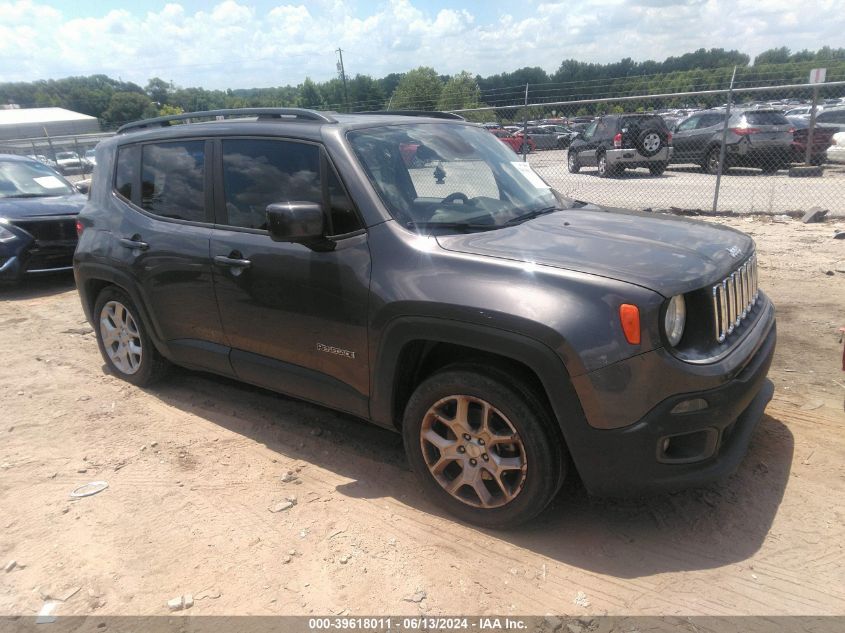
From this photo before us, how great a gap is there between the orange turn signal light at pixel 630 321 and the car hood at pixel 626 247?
128 millimetres

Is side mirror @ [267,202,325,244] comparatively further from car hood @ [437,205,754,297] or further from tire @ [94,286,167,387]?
tire @ [94,286,167,387]

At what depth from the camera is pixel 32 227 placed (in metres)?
7.73

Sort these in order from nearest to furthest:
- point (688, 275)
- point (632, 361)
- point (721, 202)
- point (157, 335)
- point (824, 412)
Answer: point (632, 361) < point (688, 275) < point (824, 412) < point (157, 335) < point (721, 202)

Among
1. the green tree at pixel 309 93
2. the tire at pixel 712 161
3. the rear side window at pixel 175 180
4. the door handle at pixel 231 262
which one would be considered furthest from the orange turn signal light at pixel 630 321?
the green tree at pixel 309 93

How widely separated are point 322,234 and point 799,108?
2322cm

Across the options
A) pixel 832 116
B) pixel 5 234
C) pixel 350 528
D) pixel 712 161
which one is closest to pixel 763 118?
pixel 712 161

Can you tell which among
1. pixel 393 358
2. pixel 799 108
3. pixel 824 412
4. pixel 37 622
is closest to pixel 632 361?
pixel 393 358

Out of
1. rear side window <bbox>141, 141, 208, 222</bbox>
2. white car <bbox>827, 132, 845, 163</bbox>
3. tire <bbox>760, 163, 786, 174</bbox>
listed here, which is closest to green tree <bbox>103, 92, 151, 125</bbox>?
tire <bbox>760, 163, 786, 174</bbox>

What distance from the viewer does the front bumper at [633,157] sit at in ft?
51.7

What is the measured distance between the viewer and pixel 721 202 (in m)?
11.4

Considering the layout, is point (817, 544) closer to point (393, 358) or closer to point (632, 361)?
point (632, 361)

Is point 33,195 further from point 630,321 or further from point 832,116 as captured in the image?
point 832,116

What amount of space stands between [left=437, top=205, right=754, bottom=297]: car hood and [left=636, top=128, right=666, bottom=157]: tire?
43.7 ft

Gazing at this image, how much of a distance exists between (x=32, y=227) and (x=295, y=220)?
6.36 meters
